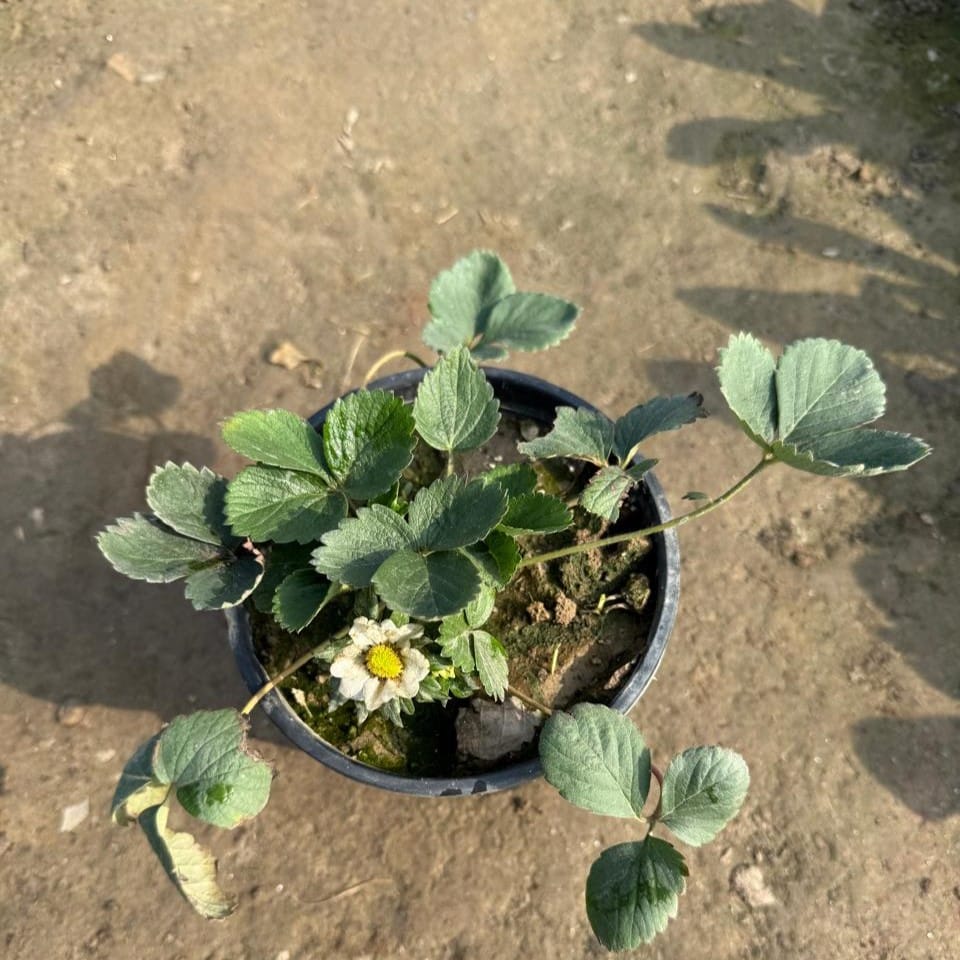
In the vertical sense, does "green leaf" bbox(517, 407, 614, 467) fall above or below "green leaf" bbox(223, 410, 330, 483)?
below

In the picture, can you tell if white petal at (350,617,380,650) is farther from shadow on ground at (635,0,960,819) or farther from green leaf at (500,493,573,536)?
shadow on ground at (635,0,960,819)

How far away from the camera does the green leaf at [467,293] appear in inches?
51.5

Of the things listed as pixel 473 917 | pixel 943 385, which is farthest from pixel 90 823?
pixel 943 385

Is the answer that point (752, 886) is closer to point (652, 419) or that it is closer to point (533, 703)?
point (533, 703)


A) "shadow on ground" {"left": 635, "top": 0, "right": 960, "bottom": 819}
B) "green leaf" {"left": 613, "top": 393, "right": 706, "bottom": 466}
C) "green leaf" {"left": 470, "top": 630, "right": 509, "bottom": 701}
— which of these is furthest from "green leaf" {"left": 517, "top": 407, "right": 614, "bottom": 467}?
"shadow on ground" {"left": 635, "top": 0, "right": 960, "bottom": 819}

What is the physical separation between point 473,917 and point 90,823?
0.71 meters

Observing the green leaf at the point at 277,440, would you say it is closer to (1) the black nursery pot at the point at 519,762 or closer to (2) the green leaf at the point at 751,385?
(1) the black nursery pot at the point at 519,762

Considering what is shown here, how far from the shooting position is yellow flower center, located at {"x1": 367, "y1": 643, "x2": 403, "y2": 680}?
1.02 metres

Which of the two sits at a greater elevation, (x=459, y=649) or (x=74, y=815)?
(x=459, y=649)

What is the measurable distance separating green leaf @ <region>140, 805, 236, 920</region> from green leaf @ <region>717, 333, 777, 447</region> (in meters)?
0.81

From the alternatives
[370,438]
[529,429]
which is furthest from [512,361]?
[370,438]

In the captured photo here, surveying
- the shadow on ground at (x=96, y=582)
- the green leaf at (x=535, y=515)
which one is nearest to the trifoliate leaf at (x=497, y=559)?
the green leaf at (x=535, y=515)

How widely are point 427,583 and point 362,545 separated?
3.9 inches

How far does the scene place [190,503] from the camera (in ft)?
3.62
